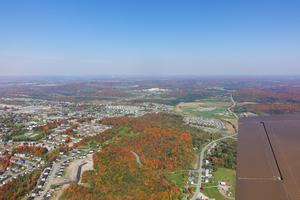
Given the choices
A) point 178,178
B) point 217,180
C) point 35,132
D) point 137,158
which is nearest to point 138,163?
point 137,158

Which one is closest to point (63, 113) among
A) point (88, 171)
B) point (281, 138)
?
point (88, 171)

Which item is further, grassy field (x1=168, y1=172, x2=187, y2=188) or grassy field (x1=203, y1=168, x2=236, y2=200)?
grassy field (x1=168, y1=172, x2=187, y2=188)

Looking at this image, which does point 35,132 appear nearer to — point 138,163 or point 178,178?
point 138,163

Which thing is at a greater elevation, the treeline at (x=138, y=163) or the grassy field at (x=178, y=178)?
the treeline at (x=138, y=163)

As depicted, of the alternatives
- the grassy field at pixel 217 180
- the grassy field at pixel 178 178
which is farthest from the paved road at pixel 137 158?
the grassy field at pixel 217 180

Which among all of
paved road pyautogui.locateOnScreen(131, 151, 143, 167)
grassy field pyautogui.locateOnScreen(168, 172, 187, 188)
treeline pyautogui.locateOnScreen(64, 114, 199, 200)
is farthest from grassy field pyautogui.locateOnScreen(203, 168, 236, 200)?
paved road pyautogui.locateOnScreen(131, 151, 143, 167)

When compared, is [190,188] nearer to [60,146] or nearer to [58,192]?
[58,192]

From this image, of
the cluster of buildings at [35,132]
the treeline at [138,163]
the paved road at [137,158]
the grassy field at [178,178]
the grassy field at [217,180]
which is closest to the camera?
the treeline at [138,163]

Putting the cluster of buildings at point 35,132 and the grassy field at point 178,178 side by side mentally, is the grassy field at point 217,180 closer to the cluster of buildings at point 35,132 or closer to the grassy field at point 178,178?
the grassy field at point 178,178

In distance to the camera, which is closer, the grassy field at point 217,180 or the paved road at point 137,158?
the grassy field at point 217,180

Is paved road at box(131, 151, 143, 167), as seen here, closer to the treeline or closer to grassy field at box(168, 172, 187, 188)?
the treeline
